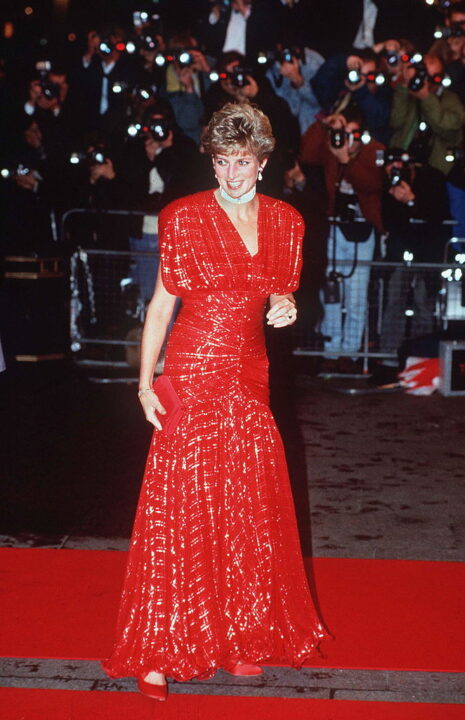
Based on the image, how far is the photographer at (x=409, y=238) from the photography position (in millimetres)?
8562

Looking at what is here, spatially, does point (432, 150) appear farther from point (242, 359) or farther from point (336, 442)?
point (242, 359)

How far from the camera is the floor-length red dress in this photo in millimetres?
3307

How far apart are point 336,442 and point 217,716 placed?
3775mm

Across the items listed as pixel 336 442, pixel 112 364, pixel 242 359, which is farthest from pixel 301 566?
pixel 112 364

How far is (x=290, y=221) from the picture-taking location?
3.43 meters

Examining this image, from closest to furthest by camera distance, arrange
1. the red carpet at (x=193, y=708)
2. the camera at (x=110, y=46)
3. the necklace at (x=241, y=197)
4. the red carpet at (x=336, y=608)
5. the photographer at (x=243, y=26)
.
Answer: the red carpet at (x=193, y=708)
the necklace at (x=241, y=197)
the red carpet at (x=336, y=608)
the camera at (x=110, y=46)
the photographer at (x=243, y=26)

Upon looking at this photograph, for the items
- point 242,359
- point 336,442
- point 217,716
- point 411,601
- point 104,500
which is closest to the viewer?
point 217,716

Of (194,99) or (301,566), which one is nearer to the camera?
(301,566)

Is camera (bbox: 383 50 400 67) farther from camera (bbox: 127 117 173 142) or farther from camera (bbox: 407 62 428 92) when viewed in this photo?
camera (bbox: 127 117 173 142)

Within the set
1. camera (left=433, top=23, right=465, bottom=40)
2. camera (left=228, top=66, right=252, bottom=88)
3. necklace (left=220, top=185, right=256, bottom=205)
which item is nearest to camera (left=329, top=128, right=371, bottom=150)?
camera (left=228, top=66, right=252, bottom=88)

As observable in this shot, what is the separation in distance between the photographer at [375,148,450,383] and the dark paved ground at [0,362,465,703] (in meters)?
0.68

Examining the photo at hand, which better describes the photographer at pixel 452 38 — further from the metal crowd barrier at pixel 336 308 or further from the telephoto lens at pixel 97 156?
the telephoto lens at pixel 97 156

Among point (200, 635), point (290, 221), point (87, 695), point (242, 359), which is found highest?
point (290, 221)

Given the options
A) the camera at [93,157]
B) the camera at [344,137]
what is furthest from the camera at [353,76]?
the camera at [93,157]
